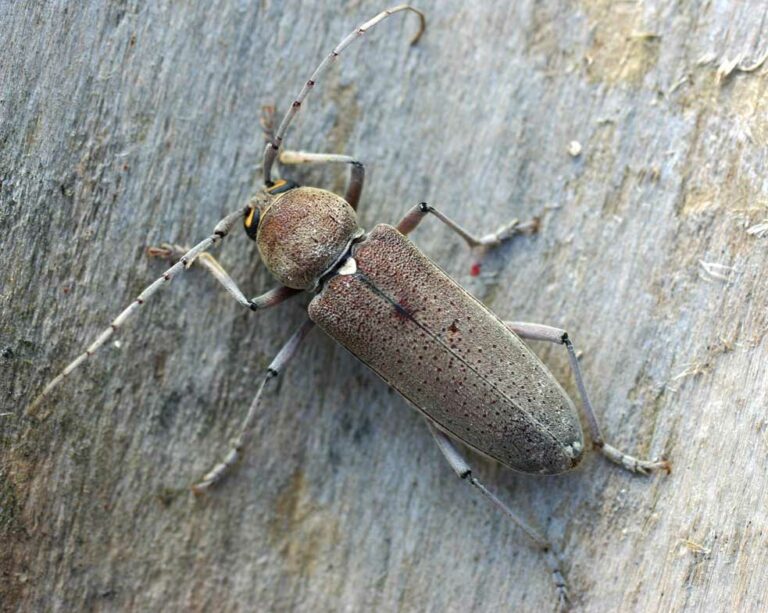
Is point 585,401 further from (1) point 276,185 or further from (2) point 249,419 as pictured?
(1) point 276,185

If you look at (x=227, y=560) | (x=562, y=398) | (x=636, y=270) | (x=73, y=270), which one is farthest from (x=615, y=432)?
(x=73, y=270)

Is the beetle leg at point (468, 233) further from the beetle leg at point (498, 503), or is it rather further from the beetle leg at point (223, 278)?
the beetle leg at point (498, 503)

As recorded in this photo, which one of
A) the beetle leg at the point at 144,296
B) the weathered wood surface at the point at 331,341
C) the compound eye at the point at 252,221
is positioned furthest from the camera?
the compound eye at the point at 252,221

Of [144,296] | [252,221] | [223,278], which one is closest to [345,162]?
[252,221]

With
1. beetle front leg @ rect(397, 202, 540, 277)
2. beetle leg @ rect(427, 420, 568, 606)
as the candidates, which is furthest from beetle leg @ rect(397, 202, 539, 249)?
beetle leg @ rect(427, 420, 568, 606)

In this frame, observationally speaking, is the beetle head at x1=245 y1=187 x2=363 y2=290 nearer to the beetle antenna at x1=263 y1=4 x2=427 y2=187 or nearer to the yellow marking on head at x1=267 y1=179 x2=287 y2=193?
the yellow marking on head at x1=267 y1=179 x2=287 y2=193

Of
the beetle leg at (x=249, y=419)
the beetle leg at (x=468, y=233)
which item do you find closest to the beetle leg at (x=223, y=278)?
the beetle leg at (x=249, y=419)

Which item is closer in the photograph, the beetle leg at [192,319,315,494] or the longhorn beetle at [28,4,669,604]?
the longhorn beetle at [28,4,669,604]
